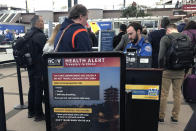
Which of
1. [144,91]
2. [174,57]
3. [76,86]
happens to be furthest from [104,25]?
[76,86]

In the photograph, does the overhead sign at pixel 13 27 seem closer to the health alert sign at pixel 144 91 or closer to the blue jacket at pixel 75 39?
the blue jacket at pixel 75 39

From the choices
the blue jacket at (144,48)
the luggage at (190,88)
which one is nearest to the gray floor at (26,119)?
the luggage at (190,88)

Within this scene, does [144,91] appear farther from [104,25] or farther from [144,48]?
[104,25]

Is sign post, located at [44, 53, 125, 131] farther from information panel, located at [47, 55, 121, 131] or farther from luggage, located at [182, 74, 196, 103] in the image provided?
luggage, located at [182, 74, 196, 103]

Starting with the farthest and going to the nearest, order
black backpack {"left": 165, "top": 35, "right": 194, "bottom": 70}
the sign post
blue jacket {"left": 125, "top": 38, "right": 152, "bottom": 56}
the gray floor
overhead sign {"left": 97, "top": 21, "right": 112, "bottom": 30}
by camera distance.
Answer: overhead sign {"left": 97, "top": 21, "right": 112, "bottom": 30}, the gray floor, black backpack {"left": 165, "top": 35, "right": 194, "bottom": 70}, blue jacket {"left": 125, "top": 38, "right": 152, "bottom": 56}, the sign post

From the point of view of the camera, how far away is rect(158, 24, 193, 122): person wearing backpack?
10.4 ft

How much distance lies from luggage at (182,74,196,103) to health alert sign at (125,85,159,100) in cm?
227

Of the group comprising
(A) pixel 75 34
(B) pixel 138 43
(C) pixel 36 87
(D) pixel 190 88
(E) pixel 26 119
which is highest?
(A) pixel 75 34

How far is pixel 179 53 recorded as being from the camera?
10.4 ft

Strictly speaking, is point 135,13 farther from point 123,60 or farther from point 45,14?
point 123,60

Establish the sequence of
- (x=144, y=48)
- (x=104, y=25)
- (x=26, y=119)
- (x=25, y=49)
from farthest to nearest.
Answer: (x=104, y=25), (x=26, y=119), (x=25, y=49), (x=144, y=48)

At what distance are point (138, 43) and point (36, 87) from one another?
193 cm

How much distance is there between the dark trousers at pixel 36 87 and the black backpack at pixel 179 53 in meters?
2.18

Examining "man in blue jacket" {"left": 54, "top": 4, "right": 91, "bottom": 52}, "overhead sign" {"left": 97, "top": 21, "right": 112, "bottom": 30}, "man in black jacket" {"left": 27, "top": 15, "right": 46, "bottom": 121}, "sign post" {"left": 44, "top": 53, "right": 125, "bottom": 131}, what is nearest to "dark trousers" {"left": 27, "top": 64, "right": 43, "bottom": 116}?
"man in black jacket" {"left": 27, "top": 15, "right": 46, "bottom": 121}
